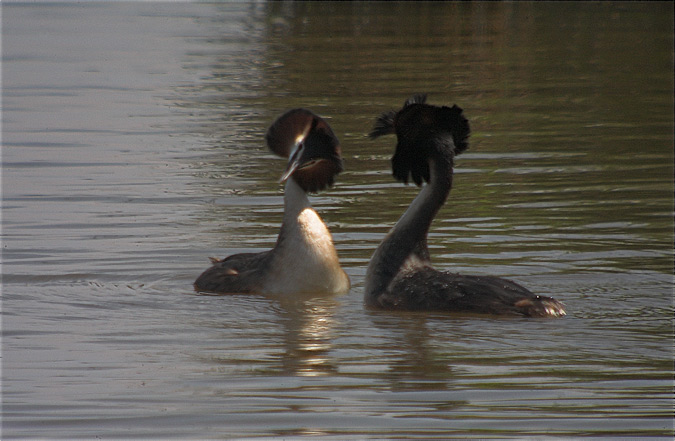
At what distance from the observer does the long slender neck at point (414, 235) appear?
10344mm

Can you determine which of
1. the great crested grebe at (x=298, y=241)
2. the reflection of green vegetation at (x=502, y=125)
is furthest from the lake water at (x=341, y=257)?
the great crested grebe at (x=298, y=241)

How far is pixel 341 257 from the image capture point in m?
12.2

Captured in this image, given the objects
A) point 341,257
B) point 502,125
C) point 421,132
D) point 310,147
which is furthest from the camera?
point 502,125

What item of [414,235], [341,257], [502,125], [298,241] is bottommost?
[502,125]

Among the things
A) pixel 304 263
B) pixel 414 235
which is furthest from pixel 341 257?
pixel 414 235

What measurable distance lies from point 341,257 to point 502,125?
30.7ft

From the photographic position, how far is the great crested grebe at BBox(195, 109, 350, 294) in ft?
35.4

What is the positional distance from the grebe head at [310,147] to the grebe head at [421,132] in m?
0.66

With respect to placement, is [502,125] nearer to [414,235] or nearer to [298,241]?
[298,241]

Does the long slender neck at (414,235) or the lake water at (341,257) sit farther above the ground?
the long slender neck at (414,235)

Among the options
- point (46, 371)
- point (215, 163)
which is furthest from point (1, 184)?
point (46, 371)

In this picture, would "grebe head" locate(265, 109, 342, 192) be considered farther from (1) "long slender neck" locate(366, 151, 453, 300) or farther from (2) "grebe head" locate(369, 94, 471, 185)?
(1) "long slender neck" locate(366, 151, 453, 300)

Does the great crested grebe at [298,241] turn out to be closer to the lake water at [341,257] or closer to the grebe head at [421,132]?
the lake water at [341,257]

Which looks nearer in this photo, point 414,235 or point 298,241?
point 414,235
